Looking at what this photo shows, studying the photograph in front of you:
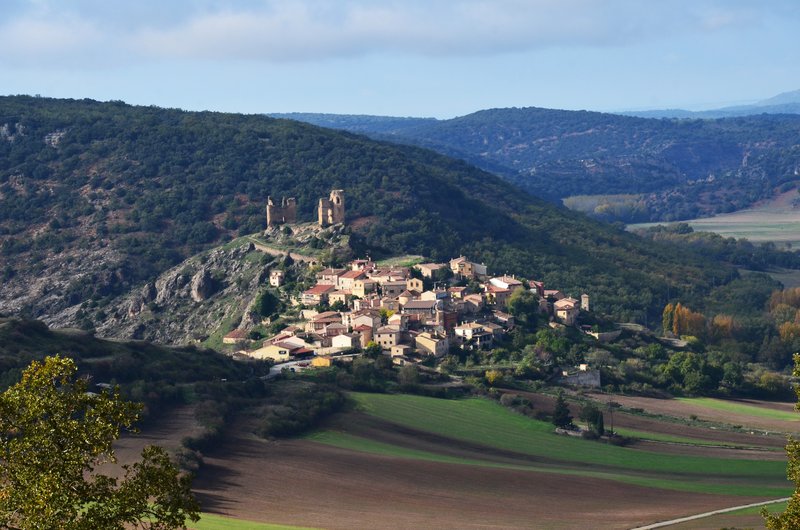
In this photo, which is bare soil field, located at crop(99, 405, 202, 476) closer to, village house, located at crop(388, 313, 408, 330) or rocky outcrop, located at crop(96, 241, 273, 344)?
village house, located at crop(388, 313, 408, 330)

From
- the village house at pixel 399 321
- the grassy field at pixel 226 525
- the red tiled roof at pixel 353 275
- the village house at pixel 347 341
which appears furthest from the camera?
the red tiled roof at pixel 353 275

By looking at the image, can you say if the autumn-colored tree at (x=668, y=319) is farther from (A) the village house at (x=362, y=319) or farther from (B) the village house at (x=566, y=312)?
(A) the village house at (x=362, y=319)

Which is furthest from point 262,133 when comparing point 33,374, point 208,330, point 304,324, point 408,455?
point 33,374

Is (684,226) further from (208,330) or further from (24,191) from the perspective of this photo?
(208,330)

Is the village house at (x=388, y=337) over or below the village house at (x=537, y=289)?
below

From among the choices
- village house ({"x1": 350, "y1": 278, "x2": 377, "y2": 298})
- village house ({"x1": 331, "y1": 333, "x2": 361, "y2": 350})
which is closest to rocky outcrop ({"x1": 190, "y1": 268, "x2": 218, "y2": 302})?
village house ({"x1": 350, "y1": 278, "x2": 377, "y2": 298})

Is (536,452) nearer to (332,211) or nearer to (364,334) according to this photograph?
(364,334)

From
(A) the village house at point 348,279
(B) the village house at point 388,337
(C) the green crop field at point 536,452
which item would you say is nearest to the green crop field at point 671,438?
(C) the green crop field at point 536,452
